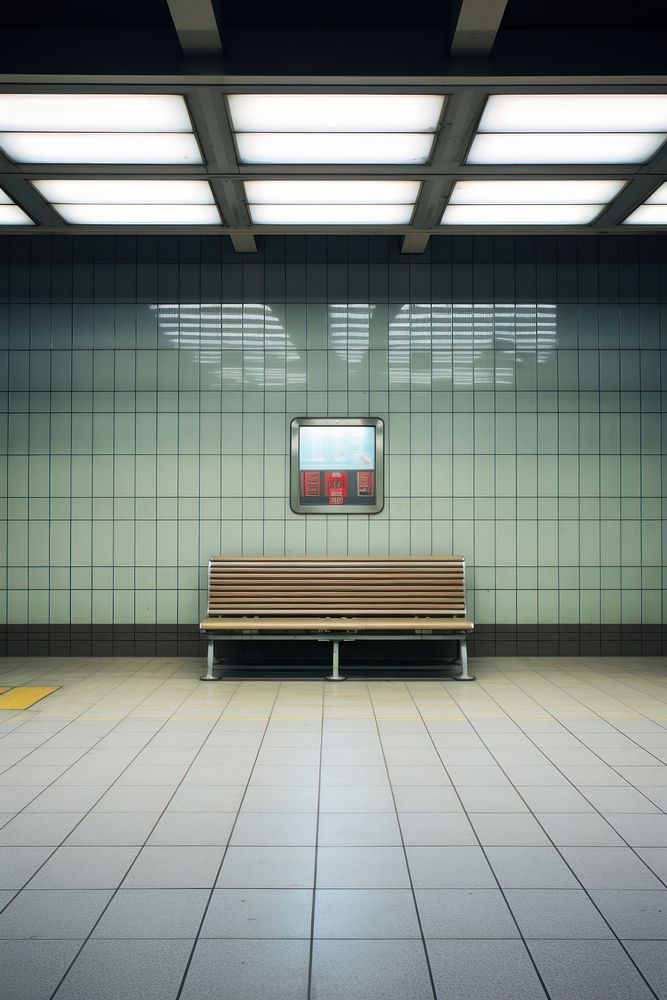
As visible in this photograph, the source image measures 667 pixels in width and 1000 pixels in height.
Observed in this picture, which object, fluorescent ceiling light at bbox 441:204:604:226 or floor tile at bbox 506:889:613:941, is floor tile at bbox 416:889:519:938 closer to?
floor tile at bbox 506:889:613:941

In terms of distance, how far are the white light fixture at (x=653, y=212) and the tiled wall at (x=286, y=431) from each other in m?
1.73

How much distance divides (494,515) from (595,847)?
183 inches

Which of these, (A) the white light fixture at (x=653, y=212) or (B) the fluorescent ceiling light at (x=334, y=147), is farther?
(A) the white light fixture at (x=653, y=212)

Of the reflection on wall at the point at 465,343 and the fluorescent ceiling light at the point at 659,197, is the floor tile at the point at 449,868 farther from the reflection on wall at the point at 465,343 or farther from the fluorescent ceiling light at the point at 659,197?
the reflection on wall at the point at 465,343

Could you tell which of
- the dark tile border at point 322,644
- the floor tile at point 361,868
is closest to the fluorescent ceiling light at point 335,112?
the floor tile at point 361,868

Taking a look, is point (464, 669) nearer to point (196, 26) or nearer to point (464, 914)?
point (464, 914)

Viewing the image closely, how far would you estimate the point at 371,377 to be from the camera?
756 cm

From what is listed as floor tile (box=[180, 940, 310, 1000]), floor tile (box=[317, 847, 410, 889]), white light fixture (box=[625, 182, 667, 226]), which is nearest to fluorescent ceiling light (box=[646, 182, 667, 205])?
white light fixture (box=[625, 182, 667, 226])

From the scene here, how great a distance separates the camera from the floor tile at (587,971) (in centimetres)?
213

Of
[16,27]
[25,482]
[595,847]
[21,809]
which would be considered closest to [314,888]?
[595,847]

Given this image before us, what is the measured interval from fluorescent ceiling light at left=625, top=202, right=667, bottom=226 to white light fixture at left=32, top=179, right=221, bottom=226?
10.5 feet

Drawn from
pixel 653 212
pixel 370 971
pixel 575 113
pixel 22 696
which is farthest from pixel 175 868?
pixel 653 212

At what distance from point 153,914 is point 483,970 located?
3.60ft

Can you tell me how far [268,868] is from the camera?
2.92m
